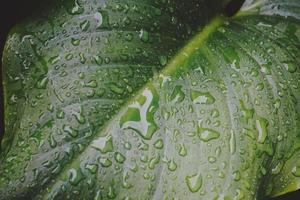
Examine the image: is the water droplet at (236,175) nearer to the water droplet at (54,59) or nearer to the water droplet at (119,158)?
the water droplet at (119,158)

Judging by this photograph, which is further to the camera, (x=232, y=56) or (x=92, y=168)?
(x=232, y=56)

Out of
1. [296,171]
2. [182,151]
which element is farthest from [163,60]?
[296,171]

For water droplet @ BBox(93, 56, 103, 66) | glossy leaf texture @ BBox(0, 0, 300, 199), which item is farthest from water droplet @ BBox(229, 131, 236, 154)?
water droplet @ BBox(93, 56, 103, 66)

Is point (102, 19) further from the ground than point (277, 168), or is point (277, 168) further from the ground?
point (102, 19)

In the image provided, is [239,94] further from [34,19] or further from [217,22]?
[34,19]

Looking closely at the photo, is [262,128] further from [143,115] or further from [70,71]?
[70,71]

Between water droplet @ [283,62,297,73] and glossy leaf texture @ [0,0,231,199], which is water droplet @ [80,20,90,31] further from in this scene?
water droplet @ [283,62,297,73]

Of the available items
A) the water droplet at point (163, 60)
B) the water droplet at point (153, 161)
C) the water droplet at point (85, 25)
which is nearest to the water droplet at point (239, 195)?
the water droplet at point (153, 161)

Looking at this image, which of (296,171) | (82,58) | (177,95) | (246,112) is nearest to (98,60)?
(82,58)
